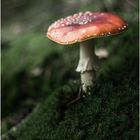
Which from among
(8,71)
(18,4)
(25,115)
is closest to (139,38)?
(25,115)

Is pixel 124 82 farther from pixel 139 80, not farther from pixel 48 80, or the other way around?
pixel 48 80

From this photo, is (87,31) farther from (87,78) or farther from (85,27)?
(87,78)

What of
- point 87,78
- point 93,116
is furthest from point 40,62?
point 93,116

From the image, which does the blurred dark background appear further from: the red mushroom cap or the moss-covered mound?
the red mushroom cap

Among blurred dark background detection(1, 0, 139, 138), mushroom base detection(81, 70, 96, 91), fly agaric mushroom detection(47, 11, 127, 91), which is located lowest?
blurred dark background detection(1, 0, 139, 138)

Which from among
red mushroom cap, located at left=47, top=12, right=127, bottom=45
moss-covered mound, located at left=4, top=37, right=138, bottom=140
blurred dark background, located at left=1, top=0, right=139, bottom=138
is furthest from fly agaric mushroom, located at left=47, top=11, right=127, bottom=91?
blurred dark background, located at left=1, top=0, right=139, bottom=138

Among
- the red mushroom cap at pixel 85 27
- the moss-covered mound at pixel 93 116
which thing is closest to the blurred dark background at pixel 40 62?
the moss-covered mound at pixel 93 116

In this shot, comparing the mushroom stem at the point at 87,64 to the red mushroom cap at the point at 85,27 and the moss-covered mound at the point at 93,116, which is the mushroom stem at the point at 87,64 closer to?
the moss-covered mound at the point at 93,116
